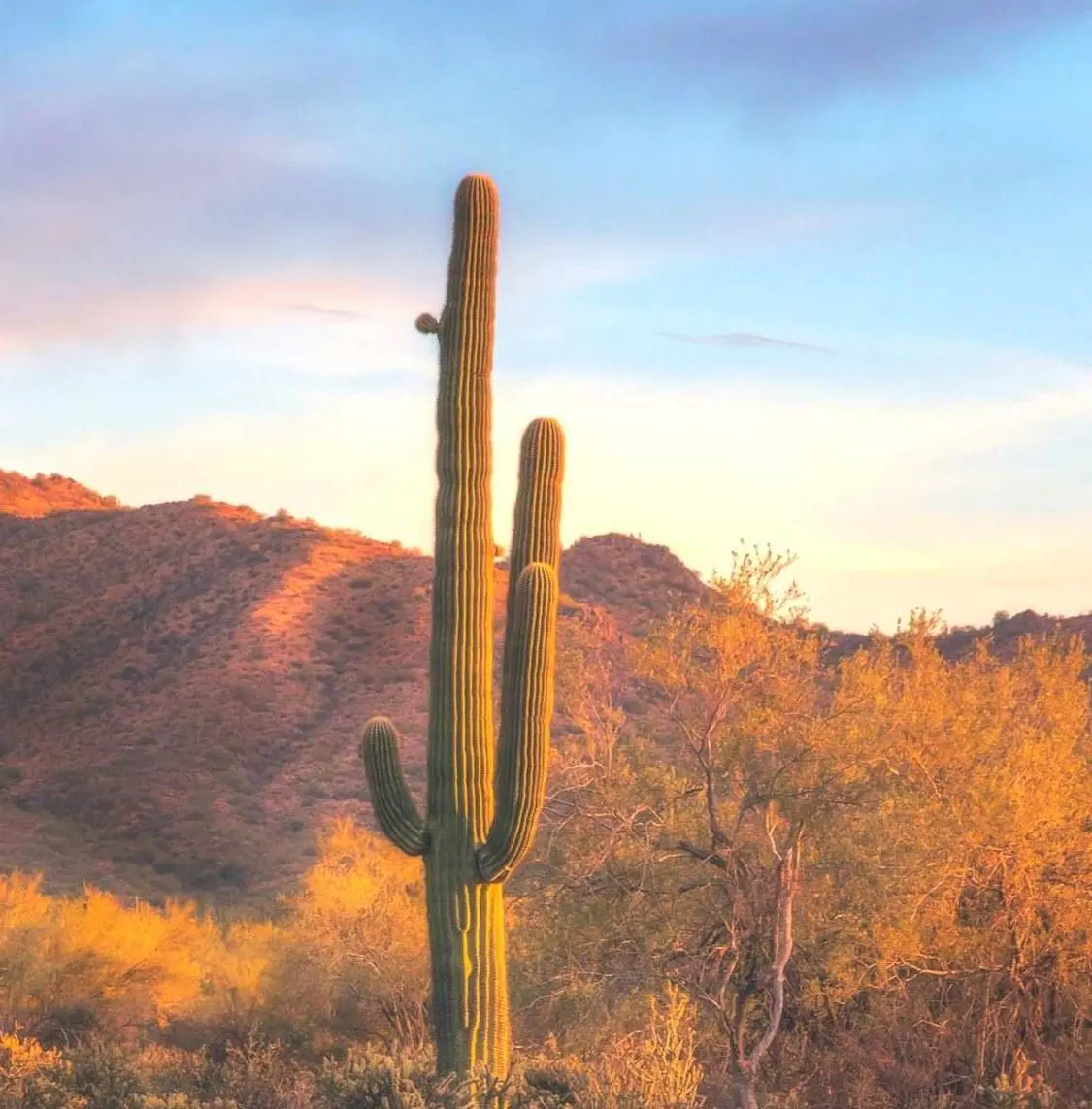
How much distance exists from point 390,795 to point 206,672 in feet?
117

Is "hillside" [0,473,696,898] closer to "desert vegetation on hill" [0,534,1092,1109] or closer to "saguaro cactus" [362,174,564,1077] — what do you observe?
"desert vegetation on hill" [0,534,1092,1109]

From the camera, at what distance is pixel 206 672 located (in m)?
46.1

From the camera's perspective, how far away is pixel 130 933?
72.9 ft

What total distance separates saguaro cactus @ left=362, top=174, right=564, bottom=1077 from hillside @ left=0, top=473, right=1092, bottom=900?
23225mm

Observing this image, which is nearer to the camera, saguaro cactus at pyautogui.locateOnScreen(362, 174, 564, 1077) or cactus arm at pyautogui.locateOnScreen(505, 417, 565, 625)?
saguaro cactus at pyautogui.locateOnScreen(362, 174, 564, 1077)

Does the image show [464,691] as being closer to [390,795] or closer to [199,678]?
[390,795]

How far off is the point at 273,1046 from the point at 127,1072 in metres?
3.55

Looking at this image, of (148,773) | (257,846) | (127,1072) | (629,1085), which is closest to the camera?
(629,1085)

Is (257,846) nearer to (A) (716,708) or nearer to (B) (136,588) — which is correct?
(B) (136,588)

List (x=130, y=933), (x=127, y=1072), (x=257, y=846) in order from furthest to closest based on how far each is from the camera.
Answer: (x=257, y=846), (x=130, y=933), (x=127, y=1072)

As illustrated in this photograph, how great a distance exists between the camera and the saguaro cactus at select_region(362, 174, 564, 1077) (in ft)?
37.5

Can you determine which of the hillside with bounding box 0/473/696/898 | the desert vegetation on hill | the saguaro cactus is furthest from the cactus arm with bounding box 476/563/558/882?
the hillside with bounding box 0/473/696/898

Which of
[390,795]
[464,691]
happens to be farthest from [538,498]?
[390,795]

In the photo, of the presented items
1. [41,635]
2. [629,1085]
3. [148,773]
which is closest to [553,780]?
[629,1085]
